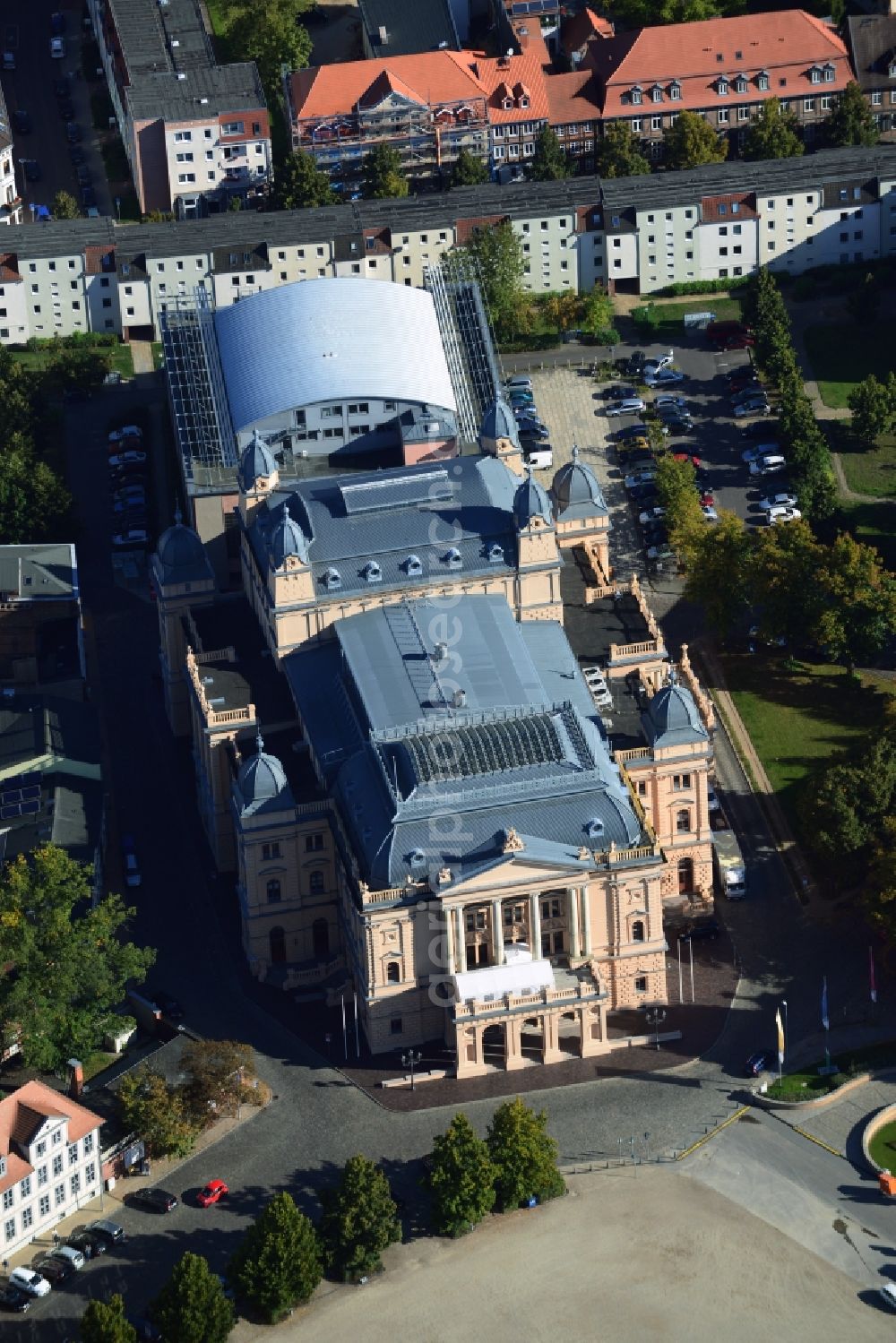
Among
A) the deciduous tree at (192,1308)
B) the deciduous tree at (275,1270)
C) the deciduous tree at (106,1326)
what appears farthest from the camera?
the deciduous tree at (275,1270)

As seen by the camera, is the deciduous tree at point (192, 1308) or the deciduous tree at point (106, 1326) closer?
the deciduous tree at point (106, 1326)

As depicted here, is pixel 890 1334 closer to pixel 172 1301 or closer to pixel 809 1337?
pixel 809 1337

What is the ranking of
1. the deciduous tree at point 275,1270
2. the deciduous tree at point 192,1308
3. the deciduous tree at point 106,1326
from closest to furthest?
the deciduous tree at point 106,1326 < the deciduous tree at point 192,1308 < the deciduous tree at point 275,1270

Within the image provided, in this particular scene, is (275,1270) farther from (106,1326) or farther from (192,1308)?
(106,1326)

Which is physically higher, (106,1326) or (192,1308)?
(106,1326)

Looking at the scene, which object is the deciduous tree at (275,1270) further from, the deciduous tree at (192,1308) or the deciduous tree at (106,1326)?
the deciduous tree at (106,1326)

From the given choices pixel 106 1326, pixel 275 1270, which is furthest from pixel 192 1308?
pixel 275 1270

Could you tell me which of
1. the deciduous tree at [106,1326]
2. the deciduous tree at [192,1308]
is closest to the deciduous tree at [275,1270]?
the deciduous tree at [192,1308]
